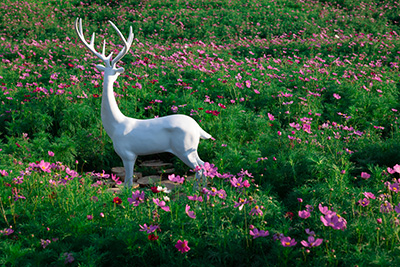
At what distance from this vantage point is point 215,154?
176 inches

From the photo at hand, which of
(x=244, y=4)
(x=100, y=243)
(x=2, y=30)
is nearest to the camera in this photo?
(x=100, y=243)

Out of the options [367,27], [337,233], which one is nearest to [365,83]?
[337,233]

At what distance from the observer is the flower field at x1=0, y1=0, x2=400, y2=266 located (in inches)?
102

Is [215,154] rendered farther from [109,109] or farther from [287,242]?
[287,242]

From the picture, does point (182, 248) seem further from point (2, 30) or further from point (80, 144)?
point (2, 30)

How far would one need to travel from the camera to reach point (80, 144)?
A: 476cm

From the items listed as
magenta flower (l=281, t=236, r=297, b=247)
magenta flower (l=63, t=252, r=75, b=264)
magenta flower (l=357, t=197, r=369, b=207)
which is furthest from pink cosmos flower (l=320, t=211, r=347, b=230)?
magenta flower (l=63, t=252, r=75, b=264)

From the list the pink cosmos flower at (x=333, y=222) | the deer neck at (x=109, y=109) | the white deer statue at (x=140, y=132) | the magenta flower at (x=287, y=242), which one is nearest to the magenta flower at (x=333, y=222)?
the pink cosmos flower at (x=333, y=222)

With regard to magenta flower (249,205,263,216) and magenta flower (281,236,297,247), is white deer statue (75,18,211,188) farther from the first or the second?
magenta flower (281,236,297,247)

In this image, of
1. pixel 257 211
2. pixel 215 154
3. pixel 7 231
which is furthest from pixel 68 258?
pixel 215 154

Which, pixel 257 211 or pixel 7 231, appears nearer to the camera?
pixel 257 211

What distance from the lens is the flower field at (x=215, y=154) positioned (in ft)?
8.50

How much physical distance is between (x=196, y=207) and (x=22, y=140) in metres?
2.83

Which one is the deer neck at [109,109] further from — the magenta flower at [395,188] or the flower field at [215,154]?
the magenta flower at [395,188]
